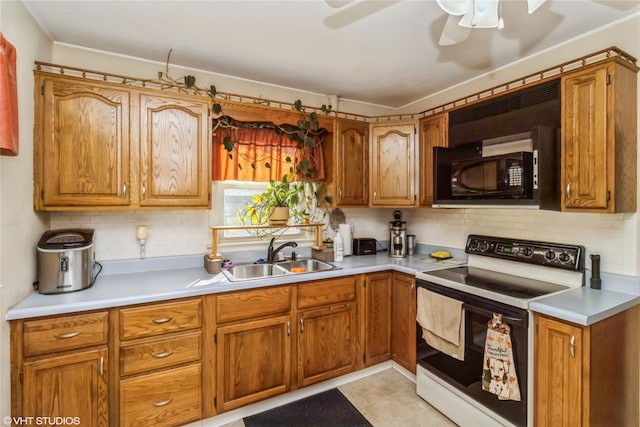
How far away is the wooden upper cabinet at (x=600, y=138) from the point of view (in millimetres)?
1589

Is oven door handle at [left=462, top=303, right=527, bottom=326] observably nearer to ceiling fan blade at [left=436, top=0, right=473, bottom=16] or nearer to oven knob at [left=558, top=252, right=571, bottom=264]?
oven knob at [left=558, top=252, right=571, bottom=264]

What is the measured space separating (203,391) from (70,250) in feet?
3.73

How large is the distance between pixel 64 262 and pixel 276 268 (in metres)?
1.36

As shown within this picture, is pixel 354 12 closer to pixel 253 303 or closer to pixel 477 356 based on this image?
pixel 253 303

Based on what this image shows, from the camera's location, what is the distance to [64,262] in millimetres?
1703

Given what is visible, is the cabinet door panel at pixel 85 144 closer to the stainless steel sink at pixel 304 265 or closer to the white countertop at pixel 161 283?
the white countertop at pixel 161 283

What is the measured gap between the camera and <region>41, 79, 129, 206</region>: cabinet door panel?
1.75 metres

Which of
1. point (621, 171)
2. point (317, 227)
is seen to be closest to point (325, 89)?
point (317, 227)

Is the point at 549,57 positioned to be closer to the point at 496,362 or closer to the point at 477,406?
the point at 496,362

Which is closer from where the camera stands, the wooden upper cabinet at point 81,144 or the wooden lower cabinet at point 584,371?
the wooden lower cabinet at point 584,371

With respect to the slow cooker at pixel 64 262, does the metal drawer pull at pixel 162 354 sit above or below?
below

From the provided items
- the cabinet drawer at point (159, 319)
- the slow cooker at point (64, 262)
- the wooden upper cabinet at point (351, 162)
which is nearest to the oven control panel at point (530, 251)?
the wooden upper cabinet at point (351, 162)

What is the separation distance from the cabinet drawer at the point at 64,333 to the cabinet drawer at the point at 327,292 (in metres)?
1.17

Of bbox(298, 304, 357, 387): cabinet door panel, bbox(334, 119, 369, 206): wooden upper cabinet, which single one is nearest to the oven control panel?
bbox(334, 119, 369, 206): wooden upper cabinet
